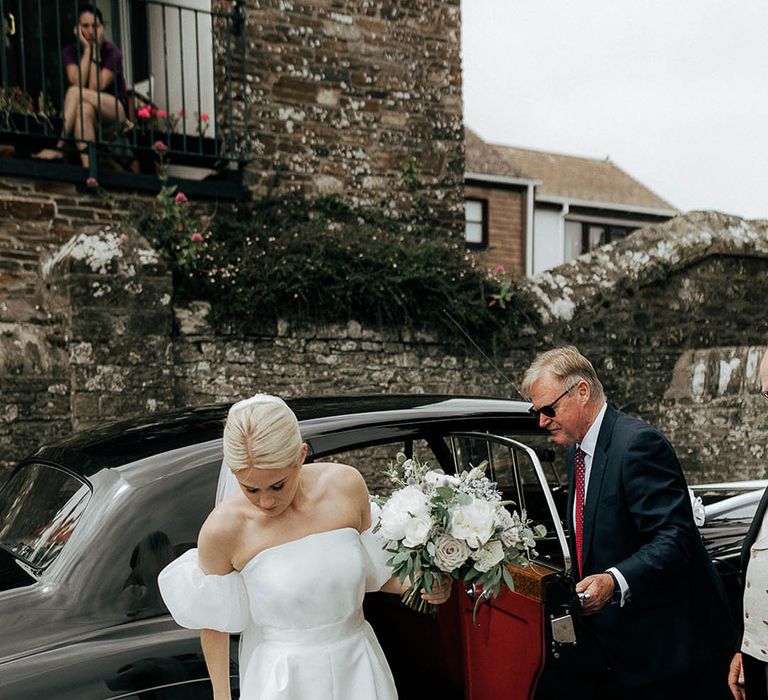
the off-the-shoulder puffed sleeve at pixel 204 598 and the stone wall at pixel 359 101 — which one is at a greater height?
the stone wall at pixel 359 101

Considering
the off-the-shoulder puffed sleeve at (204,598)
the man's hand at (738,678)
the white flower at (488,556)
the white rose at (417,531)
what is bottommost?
the man's hand at (738,678)

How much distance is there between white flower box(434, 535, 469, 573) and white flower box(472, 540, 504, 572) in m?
0.04

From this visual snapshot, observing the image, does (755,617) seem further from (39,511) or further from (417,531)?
(39,511)

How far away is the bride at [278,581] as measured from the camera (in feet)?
6.69

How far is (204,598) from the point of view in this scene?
2.08 metres

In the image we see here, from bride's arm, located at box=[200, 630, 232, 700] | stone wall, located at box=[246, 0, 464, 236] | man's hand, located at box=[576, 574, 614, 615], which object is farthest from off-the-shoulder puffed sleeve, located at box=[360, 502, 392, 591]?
stone wall, located at box=[246, 0, 464, 236]

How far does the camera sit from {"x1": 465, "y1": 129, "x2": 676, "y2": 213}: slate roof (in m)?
24.3

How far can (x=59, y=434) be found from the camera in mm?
6254

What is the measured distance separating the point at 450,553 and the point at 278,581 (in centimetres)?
51

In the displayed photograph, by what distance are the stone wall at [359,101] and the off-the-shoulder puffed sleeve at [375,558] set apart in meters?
7.02

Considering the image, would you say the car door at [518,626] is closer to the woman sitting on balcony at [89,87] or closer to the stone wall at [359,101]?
the woman sitting on balcony at [89,87]

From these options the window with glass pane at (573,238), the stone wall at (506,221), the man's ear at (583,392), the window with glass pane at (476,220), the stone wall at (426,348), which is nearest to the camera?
the man's ear at (583,392)

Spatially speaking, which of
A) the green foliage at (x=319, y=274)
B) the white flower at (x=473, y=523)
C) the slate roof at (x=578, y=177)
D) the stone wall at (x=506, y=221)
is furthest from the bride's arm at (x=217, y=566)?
the slate roof at (x=578, y=177)

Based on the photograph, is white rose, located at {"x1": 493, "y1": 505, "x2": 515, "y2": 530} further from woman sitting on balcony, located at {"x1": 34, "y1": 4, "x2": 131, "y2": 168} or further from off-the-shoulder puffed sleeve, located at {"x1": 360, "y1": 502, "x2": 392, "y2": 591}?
woman sitting on balcony, located at {"x1": 34, "y1": 4, "x2": 131, "y2": 168}
